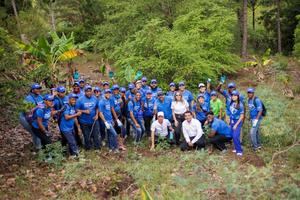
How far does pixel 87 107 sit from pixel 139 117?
160 centimetres

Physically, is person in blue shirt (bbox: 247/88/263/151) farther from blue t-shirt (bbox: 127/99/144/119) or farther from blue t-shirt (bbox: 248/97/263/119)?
blue t-shirt (bbox: 127/99/144/119)

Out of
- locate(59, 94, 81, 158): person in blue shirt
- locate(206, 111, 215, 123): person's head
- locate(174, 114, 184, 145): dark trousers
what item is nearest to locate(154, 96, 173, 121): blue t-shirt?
locate(174, 114, 184, 145): dark trousers

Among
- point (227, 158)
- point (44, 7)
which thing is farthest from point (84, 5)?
point (227, 158)

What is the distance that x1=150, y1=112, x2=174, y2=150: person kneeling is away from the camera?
10.3 m

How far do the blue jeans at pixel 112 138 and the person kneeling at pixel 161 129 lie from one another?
97 centimetres

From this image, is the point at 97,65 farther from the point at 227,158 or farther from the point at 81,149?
the point at 227,158

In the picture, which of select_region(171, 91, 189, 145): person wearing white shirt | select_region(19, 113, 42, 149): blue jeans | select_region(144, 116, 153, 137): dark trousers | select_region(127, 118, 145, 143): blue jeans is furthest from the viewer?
select_region(144, 116, 153, 137): dark trousers

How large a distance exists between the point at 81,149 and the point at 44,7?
2241 cm

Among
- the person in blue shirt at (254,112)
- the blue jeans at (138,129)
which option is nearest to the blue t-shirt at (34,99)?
the blue jeans at (138,129)

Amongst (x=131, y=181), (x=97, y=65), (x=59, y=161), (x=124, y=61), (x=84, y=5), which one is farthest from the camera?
(x=84, y=5)

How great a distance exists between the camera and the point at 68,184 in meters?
8.30

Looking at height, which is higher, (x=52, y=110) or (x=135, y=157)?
(x=52, y=110)

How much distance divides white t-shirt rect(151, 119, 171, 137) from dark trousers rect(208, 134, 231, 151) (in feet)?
3.87

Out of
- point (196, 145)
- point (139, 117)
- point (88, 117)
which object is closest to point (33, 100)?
point (88, 117)
